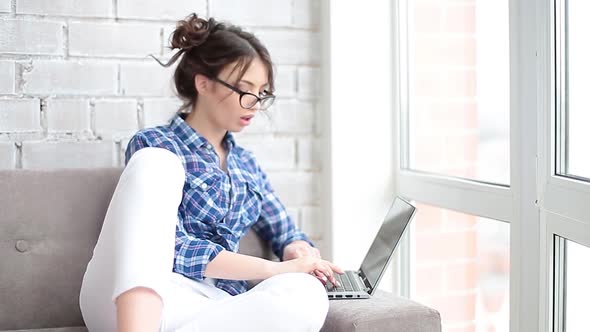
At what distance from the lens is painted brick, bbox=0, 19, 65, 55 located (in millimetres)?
2078

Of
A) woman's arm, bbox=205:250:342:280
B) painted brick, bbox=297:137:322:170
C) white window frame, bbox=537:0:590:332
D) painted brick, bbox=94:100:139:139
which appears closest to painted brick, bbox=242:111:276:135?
painted brick, bbox=297:137:322:170

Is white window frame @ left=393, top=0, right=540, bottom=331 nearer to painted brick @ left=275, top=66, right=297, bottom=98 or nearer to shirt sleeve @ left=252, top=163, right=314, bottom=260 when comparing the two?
shirt sleeve @ left=252, top=163, right=314, bottom=260

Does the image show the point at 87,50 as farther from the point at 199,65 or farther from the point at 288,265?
the point at 288,265

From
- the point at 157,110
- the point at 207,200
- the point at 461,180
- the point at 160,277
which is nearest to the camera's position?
the point at 160,277

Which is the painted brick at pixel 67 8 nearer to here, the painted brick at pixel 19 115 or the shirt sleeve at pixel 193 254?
the painted brick at pixel 19 115

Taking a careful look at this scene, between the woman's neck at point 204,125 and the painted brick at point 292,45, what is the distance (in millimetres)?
454

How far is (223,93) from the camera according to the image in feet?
6.22

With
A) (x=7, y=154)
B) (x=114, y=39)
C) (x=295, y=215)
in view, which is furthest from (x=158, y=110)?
(x=295, y=215)

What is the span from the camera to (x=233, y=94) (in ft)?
6.20

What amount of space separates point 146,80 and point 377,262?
915 millimetres

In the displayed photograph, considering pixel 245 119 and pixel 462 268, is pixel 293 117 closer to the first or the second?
pixel 245 119

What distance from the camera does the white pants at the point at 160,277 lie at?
1.46 m

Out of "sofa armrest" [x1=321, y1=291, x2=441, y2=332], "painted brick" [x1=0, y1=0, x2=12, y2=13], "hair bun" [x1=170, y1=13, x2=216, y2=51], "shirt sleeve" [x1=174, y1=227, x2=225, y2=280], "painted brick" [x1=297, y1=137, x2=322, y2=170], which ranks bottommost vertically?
"sofa armrest" [x1=321, y1=291, x2=441, y2=332]

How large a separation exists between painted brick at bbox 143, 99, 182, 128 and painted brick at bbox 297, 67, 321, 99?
39 centimetres
